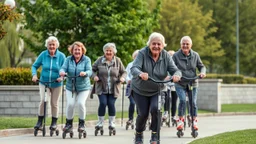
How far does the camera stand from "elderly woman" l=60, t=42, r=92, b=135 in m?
14.5

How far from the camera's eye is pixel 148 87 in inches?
437

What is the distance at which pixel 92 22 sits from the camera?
90.5 ft

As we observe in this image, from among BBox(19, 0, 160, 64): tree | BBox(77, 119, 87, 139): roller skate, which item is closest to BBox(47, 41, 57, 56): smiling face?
BBox(77, 119, 87, 139): roller skate

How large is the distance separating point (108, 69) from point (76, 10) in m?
11.8

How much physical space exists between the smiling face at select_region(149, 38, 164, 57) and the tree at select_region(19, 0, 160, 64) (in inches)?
617

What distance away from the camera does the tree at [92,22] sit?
27.2m

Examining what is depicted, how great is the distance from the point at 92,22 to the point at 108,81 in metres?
12.4

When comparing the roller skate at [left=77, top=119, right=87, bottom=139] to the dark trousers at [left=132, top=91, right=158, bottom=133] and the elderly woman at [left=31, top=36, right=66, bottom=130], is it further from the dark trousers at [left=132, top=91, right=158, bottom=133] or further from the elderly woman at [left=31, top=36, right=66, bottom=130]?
the dark trousers at [left=132, top=91, right=158, bottom=133]

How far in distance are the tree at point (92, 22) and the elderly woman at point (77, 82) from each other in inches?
475

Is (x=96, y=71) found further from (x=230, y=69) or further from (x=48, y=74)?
(x=230, y=69)

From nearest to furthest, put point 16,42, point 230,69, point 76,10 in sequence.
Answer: point 76,10 < point 16,42 < point 230,69

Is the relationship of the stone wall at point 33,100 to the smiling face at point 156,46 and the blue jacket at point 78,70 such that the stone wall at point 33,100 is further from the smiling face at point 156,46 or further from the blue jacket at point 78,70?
the smiling face at point 156,46

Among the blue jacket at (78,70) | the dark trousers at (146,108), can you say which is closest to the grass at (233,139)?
the dark trousers at (146,108)

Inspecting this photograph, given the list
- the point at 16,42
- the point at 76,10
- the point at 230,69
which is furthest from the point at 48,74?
the point at 230,69
